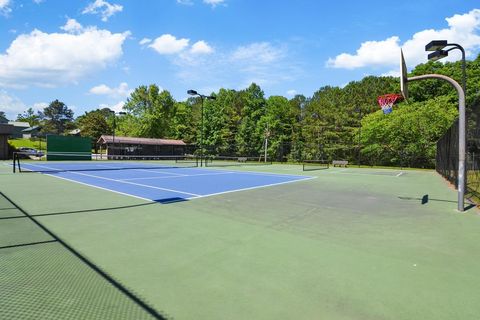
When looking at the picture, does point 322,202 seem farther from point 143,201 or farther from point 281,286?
point 281,286

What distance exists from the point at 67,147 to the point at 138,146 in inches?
474

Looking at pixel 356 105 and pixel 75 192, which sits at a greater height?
pixel 356 105

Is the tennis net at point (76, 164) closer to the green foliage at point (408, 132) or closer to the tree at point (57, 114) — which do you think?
the green foliage at point (408, 132)

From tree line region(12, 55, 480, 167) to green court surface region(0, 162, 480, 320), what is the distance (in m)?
30.3

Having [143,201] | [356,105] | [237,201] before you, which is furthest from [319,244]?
[356,105]

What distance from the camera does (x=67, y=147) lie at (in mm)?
36062

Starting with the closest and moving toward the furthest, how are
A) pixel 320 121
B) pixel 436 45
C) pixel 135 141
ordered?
pixel 436 45 < pixel 135 141 < pixel 320 121

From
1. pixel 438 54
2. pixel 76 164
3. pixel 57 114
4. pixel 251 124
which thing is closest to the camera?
pixel 438 54

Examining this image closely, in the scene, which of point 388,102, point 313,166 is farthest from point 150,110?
point 388,102

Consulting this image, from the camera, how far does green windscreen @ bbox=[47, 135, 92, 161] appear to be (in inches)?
1379

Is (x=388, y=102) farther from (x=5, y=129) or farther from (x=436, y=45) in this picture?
(x=5, y=129)

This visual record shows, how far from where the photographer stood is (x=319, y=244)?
4949 mm

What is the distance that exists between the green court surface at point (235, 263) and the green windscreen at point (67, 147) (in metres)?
31.4

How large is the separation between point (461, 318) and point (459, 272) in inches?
51.9
